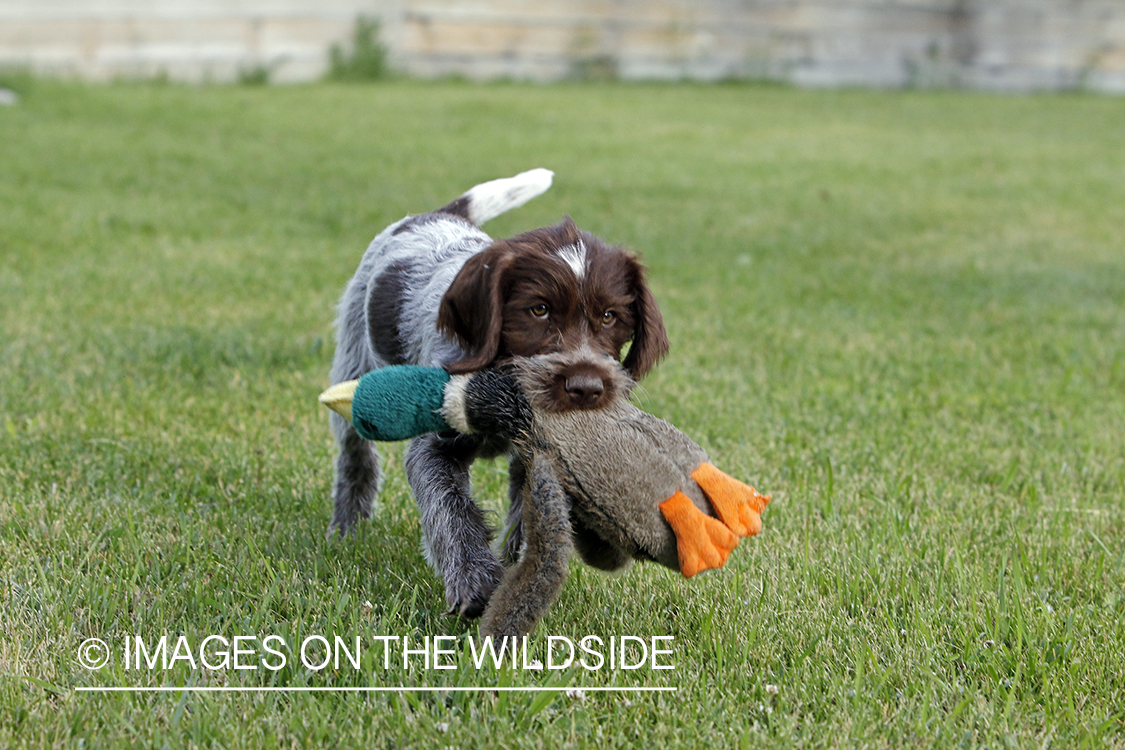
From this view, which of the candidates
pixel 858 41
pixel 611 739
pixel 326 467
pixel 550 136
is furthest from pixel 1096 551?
pixel 858 41

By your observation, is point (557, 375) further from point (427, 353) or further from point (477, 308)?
point (427, 353)

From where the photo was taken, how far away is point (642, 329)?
311cm

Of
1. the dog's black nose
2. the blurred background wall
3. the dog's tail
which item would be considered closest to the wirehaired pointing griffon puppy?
the dog's black nose

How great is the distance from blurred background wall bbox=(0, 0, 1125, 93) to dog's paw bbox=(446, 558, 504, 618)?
677 inches

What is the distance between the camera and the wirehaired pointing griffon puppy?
2.78 m

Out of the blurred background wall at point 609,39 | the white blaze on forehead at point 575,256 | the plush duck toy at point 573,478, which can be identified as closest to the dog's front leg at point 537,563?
the plush duck toy at point 573,478

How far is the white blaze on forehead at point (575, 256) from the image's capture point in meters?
2.91

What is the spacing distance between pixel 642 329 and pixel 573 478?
25.4 inches

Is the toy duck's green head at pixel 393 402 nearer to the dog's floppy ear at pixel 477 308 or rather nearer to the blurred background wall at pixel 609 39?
the dog's floppy ear at pixel 477 308

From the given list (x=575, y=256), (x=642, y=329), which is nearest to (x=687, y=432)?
(x=642, y=329)

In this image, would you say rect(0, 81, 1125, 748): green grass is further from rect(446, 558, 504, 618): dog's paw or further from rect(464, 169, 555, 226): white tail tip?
rect(464, 169, 555, 226): white tail tip

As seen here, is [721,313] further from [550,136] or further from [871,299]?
[550,136]

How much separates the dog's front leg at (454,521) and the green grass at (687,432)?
0.15 m

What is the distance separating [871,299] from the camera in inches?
289
